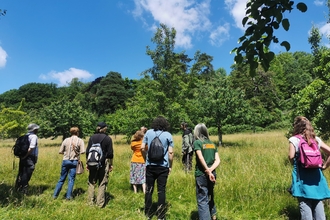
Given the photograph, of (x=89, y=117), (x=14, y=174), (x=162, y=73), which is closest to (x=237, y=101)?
(x=162, y=73)

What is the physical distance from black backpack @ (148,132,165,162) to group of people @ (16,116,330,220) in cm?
7

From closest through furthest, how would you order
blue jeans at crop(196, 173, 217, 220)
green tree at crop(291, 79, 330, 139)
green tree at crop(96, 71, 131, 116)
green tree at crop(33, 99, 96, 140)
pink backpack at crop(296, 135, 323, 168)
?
pink backpack at crop(296, 135, 323, 168), blue jeans at crop(196, 173, 217, 220), green tree at crop(291, 79, 330, 139), green tree at crop(33, 99, 96, 140), green tree at crop(96, 71, 131, 116)

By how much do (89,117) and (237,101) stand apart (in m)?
18.1

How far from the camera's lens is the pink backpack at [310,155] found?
10.5ft

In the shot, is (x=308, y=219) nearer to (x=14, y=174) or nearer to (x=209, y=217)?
(x=209, y=217)

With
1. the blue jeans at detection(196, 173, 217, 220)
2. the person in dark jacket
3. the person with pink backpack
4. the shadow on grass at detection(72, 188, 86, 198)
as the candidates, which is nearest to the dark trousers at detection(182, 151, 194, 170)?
the person in dark jacket

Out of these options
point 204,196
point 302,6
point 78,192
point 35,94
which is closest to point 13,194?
point 78,192

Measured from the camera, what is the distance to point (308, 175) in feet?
10.8

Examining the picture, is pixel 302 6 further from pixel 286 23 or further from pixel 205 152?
pixel 205 152

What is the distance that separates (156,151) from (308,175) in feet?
7.96

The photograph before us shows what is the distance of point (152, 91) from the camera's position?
1053cm

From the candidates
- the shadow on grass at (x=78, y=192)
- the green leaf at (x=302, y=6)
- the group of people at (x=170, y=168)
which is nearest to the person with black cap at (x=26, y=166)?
the shadow on grass at (x=78, y=192)

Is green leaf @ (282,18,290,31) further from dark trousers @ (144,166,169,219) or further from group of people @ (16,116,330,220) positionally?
dark trousers @ (144,166,169,219)

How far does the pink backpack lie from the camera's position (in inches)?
126
